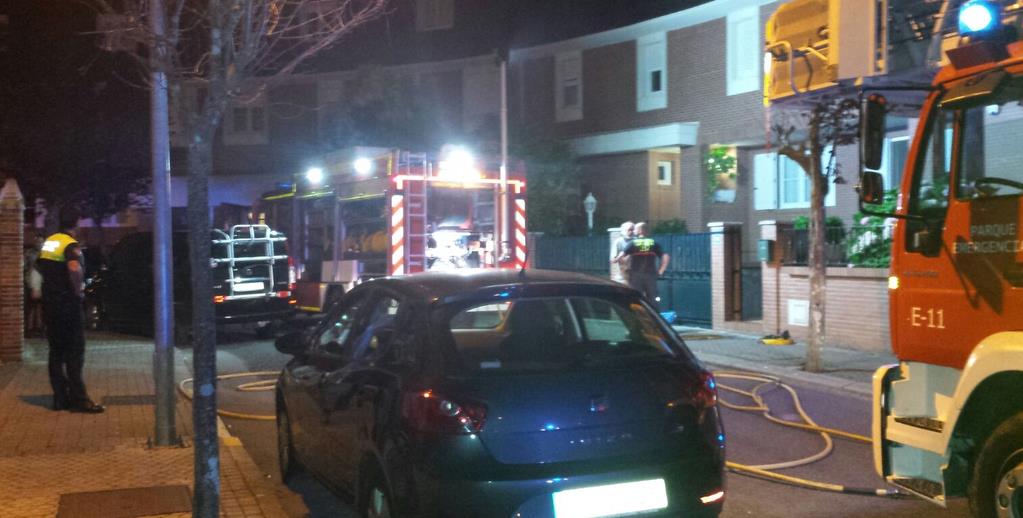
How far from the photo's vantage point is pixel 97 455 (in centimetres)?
721

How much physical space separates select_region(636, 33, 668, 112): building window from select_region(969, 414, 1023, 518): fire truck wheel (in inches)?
721

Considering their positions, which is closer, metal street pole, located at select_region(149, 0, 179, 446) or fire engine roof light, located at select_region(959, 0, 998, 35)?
fire engine roof light, located at select_region(959, 0, 998, 35)

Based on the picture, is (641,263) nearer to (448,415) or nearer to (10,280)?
(10,280)

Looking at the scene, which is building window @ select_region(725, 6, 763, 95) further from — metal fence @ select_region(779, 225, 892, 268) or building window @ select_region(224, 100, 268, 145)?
building window @ select_region(224, 100, 268, 145)

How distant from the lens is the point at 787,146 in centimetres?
1167

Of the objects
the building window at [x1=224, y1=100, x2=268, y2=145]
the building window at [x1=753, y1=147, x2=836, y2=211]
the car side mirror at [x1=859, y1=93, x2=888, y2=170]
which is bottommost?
the car side mirror at [x1=859, y1=93, x2=888, y2=170]

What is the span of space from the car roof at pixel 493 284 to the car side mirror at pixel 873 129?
142cm

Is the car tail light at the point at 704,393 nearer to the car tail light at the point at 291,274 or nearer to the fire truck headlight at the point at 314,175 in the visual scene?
the fire truck headlight at the point at 314,175

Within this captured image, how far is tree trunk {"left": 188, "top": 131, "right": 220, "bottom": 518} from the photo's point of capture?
5035 mm

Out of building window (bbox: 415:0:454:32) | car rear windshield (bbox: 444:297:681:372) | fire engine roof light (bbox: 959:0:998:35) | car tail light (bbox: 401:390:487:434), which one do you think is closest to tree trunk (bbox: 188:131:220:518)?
car rear windshield (bbox: 444:297:681:372)

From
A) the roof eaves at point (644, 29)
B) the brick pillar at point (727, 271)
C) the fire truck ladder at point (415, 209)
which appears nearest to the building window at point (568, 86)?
the roof eaves at point (644, 29)

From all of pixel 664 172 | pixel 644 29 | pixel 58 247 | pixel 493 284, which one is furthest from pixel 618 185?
pixel 493 284

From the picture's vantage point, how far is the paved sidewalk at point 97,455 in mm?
6035

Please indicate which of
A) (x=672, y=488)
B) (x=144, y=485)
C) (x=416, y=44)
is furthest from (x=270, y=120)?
(x=672, y=488)
